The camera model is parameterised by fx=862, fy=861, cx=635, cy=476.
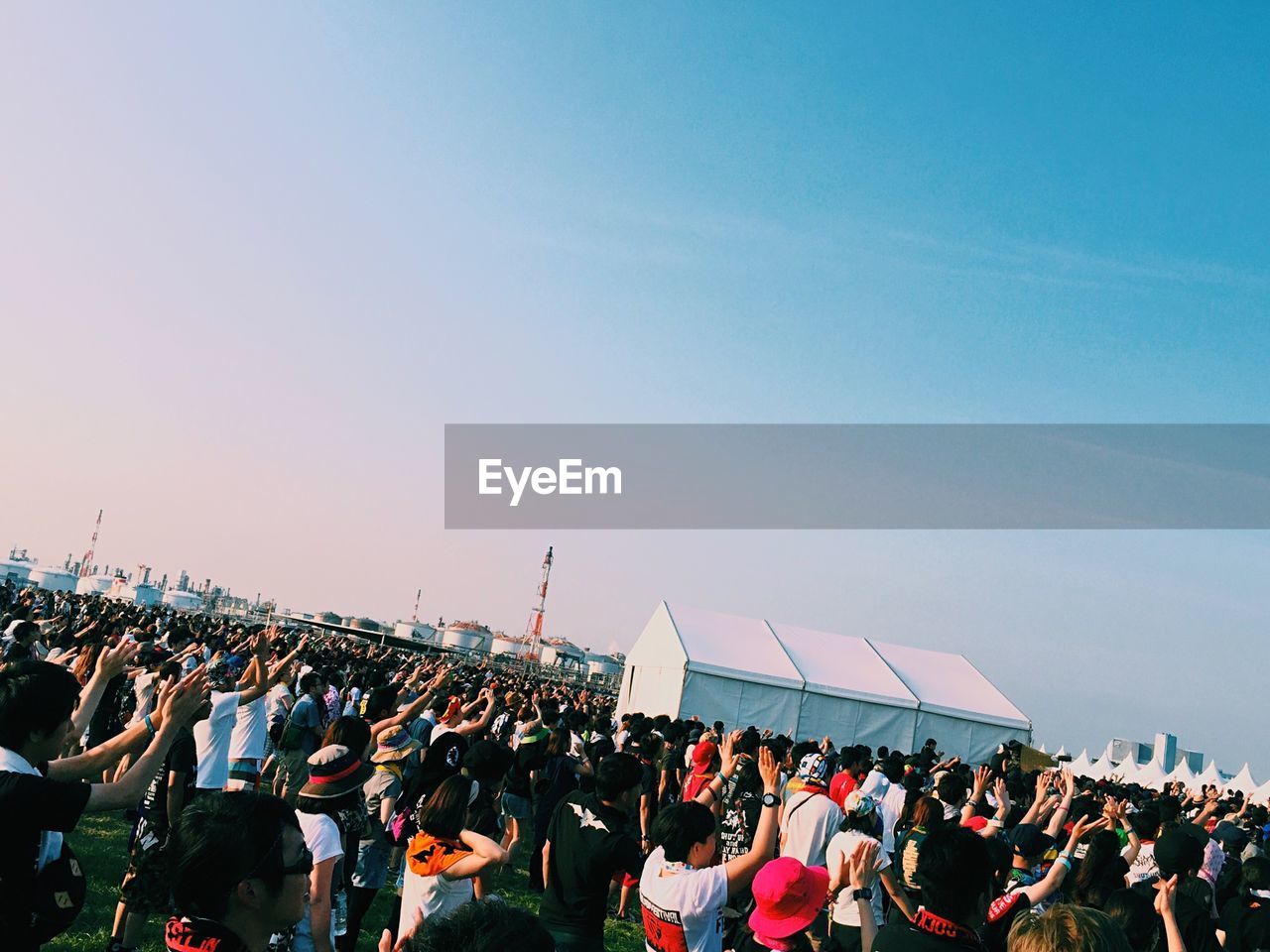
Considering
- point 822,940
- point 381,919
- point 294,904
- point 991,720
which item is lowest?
point 381,919

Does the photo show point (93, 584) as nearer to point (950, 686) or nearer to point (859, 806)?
point (950, 686)

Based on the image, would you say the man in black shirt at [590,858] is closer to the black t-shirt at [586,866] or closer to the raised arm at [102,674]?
the black t-shirt at [586,866]

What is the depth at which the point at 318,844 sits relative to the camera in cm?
466

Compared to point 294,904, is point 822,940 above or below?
below

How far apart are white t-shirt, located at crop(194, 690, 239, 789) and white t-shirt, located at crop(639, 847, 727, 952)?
4.51 metres

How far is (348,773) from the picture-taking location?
5.11 meters

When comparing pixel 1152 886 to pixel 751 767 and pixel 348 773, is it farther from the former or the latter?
pixel 348 773

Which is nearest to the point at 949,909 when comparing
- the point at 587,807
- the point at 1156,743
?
the point at 587,807

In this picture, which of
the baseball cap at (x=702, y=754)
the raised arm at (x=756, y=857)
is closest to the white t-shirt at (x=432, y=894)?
the raised arm at (x=756, y=857)

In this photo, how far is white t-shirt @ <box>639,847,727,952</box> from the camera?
4176 mm

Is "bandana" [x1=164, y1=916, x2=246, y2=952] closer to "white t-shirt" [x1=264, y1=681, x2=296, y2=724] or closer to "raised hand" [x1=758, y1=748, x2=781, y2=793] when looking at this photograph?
"raised hand" [x1=758, y1=748, x2=781, y2=793]

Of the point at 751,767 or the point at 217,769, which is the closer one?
the point at 217,769

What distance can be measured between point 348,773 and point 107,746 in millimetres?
1698

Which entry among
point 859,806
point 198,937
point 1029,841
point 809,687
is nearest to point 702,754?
point 859,806
